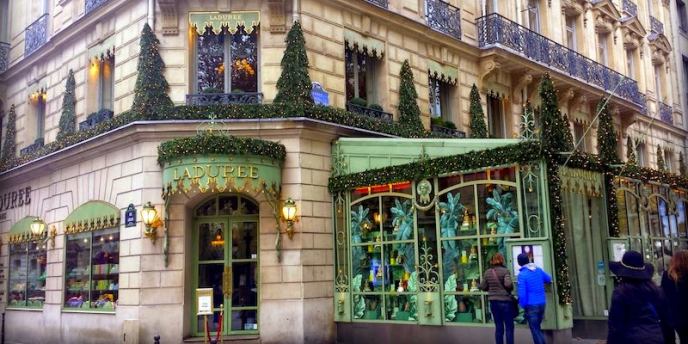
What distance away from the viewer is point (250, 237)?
1534 cm

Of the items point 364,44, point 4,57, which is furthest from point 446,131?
point 4,57

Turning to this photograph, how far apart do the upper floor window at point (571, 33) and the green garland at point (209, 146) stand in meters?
15.7

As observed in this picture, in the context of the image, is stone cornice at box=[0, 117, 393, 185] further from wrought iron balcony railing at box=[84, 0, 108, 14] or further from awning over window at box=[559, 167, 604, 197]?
awning over window at box=[559, 167, 604, 197]

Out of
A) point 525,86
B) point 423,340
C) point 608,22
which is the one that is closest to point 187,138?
point 423,340

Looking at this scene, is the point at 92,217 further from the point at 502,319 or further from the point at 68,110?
the point at 502,319

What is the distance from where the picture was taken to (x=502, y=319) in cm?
1171

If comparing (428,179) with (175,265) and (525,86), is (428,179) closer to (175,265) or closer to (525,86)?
(175,265)

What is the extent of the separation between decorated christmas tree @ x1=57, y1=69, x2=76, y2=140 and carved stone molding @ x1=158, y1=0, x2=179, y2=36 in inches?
175

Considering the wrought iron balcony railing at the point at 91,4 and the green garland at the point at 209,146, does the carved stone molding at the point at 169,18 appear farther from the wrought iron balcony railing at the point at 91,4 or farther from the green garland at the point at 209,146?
the green garland at the point at 209,146

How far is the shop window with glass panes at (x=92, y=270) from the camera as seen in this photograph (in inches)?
623

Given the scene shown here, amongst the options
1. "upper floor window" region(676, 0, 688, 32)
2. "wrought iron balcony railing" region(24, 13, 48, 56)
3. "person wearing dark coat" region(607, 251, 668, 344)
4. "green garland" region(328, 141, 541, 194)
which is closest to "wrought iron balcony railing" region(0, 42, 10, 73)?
"wrought iron balcony railing" region(24, 13, 48, 56)

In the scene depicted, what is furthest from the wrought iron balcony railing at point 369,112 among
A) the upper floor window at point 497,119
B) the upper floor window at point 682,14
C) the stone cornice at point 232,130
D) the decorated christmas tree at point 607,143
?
the upper floor window at point 682,14

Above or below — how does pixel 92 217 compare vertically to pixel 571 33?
below

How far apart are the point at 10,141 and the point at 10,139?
0.22ft
